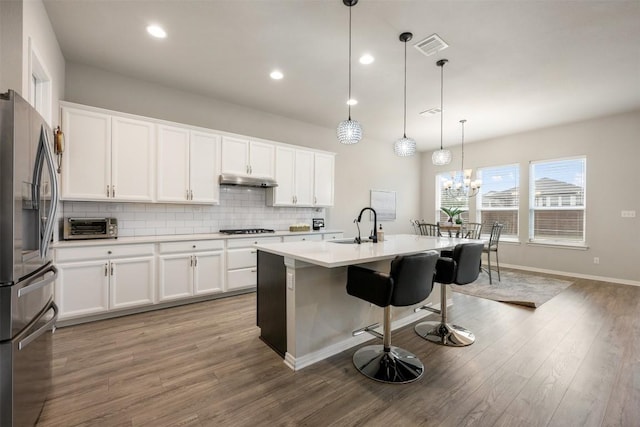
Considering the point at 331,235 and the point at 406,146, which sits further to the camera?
the point at 331,235

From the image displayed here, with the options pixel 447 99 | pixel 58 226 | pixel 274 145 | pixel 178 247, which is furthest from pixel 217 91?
pixel 447 99

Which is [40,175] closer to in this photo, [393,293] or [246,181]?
[393,293]

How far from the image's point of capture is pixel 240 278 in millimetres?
4012

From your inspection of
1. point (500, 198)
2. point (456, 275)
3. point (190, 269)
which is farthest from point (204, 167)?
point (500, 198)

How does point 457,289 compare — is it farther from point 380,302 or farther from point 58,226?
point 58,226

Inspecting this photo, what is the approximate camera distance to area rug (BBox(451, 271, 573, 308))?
3930mm

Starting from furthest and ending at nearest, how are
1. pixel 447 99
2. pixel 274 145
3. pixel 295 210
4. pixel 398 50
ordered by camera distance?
pixel 295 210
pixel 274 145
pixel 447 99
pixel 398 50

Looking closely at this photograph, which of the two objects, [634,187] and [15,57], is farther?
[634,187]

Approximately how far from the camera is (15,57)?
1925 mm

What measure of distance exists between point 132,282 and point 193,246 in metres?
0.74

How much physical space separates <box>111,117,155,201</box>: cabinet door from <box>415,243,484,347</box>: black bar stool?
3.47m

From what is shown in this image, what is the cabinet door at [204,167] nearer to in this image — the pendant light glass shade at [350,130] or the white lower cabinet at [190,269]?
the white lower cabinet at [190,269]

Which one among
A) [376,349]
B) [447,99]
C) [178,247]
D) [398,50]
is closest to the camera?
[376,349]

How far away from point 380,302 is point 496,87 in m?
3.68
